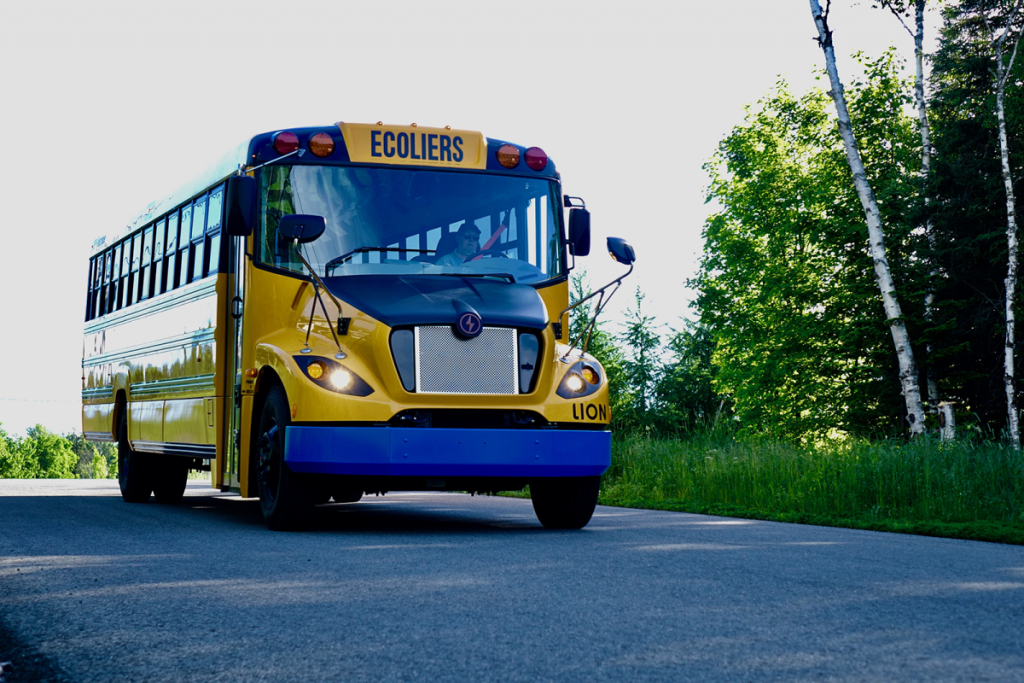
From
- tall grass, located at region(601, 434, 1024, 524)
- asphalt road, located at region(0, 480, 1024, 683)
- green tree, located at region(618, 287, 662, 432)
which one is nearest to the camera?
asphalt road, located at region(0, 480, 1024, 683)

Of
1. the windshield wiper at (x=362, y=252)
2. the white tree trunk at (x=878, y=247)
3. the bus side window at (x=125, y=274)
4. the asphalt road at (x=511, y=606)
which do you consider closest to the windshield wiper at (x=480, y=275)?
the windshield wiper at (x=362, y=252)

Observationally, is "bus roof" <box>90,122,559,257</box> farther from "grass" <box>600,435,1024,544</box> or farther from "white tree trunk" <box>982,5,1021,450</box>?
"white tree trunk" <box>982,5,1021,450</box>

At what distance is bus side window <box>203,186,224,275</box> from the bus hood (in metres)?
2.25

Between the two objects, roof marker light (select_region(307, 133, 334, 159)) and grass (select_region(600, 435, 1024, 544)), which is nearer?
roof marker light (select_region(307, 133, 334, 159))

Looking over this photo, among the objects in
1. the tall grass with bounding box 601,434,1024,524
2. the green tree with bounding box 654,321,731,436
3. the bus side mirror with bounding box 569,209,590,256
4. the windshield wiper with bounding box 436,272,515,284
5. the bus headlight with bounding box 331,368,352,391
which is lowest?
the tall grass with bounding box 601,434,1024,524

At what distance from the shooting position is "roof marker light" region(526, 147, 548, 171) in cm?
1102

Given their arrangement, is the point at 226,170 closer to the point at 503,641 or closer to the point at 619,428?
the point at 503,641

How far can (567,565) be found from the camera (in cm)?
734

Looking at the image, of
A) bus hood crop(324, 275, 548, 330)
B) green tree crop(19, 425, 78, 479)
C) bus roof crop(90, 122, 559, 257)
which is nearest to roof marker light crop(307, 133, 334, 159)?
bus roof crop(90, 122, 559, 257)

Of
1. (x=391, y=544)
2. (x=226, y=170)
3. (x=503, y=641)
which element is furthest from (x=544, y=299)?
(x=503, y=641)

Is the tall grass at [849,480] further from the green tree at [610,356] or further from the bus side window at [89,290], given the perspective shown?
the green tree at [610,356]

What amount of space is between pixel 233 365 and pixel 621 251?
3.67 meters

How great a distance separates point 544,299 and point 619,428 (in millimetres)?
12176

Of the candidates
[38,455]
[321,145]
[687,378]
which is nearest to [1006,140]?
[321,145]
